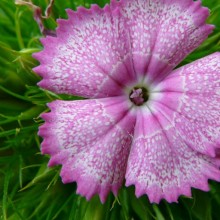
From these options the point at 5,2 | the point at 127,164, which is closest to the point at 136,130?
the point at 127,164

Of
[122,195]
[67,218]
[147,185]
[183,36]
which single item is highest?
[183,36]

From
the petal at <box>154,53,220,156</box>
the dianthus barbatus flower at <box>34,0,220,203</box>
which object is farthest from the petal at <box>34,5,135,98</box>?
the petal at <box>154,53,220,156</box>

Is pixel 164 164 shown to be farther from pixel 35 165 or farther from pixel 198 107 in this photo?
pixel 35 165

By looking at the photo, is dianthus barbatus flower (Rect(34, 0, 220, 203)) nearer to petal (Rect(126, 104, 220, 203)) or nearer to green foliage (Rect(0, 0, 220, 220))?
petal (Rect(126, 104, 220, 203))

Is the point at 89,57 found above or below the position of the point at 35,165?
above

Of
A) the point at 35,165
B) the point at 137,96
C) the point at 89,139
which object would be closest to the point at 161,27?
the point at 137,96

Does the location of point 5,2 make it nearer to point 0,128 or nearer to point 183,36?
point 0,128

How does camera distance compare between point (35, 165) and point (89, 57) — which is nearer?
point (89, 57)
